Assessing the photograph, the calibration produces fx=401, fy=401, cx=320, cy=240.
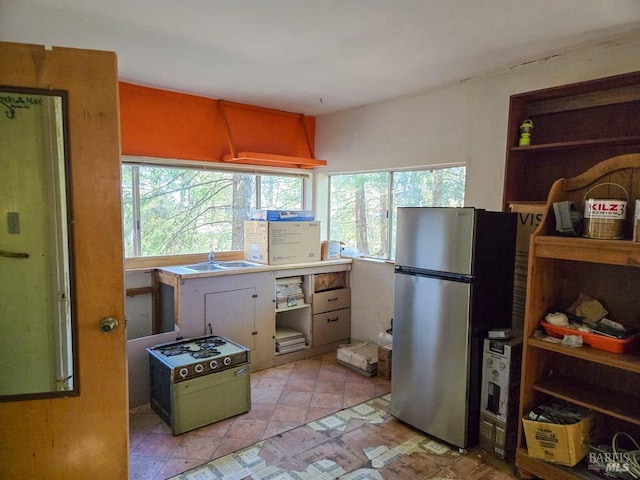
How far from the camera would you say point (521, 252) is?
2709mm

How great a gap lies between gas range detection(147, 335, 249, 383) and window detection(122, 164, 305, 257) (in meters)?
1.02

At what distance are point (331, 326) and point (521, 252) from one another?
2.08m

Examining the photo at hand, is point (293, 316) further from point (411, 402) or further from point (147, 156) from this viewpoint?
point (147, 156)

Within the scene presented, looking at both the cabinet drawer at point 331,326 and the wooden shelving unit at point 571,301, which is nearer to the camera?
the wooden shelving unit at point 571,301

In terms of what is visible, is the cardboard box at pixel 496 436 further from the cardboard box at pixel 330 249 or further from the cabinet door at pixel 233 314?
the cardboard box at pixel 330 249

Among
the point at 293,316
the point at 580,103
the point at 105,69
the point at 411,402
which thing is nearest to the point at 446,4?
the point at 580,103

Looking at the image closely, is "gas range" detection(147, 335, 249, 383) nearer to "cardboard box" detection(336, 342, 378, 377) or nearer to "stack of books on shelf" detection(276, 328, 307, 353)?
"stack of books on shelf" detection(276, 328, 307, 353)

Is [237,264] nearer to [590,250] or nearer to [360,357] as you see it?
[360,357]

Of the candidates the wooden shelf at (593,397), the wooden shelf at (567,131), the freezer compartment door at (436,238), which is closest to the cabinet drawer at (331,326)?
the freezer compartment door at (436,238)

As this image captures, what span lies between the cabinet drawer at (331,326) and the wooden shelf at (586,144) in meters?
2.33

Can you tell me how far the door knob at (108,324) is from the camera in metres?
1.61

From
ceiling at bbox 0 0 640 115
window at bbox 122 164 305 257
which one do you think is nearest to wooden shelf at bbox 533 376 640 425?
ceiling at bbox 0 0 640 115

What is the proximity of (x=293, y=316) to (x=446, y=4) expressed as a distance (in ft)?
10.1

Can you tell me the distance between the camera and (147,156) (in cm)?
349
